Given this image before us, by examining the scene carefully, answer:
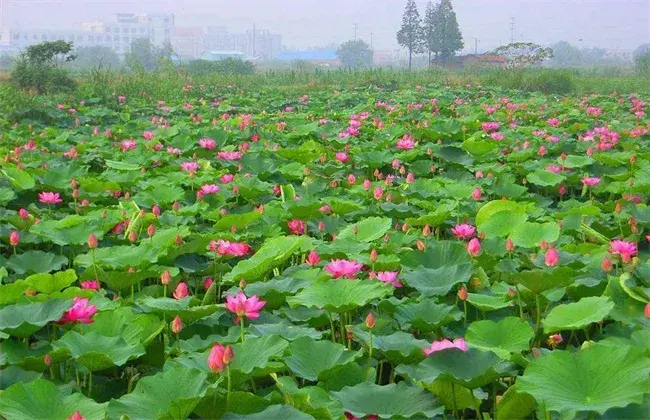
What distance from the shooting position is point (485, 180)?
11.1ft

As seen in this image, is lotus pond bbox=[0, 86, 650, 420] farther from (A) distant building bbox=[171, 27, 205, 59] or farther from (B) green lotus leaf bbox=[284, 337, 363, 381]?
(A) distant building bbox=[171, 27, 205, 59]

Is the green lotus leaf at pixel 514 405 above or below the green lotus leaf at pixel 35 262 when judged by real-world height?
below

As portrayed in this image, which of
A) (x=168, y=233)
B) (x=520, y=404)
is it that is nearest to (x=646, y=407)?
(x=520, y=404)

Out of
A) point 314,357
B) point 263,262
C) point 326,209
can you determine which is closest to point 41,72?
point 326,209

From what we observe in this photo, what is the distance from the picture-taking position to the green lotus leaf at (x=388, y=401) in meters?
1.21

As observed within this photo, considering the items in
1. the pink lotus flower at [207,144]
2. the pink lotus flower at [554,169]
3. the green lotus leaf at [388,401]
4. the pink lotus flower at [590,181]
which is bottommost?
the green lotus leaf at [388,401]

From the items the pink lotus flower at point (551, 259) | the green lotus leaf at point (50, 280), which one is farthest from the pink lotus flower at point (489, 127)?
the green lotus leaf at point (50, 280)

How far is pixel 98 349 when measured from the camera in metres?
1.44

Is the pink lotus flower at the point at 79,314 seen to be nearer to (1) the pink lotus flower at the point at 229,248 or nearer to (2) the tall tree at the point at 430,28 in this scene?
(1) the pink lotus flower at the point at 229,248

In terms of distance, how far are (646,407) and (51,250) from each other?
200 cm

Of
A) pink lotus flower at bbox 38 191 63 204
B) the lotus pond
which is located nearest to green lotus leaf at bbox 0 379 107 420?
the lotus pond

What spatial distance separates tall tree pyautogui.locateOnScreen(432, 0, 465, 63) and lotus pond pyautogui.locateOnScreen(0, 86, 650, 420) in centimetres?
4288

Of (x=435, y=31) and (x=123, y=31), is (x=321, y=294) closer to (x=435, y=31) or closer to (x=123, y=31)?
(x=435, y=31)

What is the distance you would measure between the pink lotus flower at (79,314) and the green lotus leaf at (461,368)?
2.36ft
